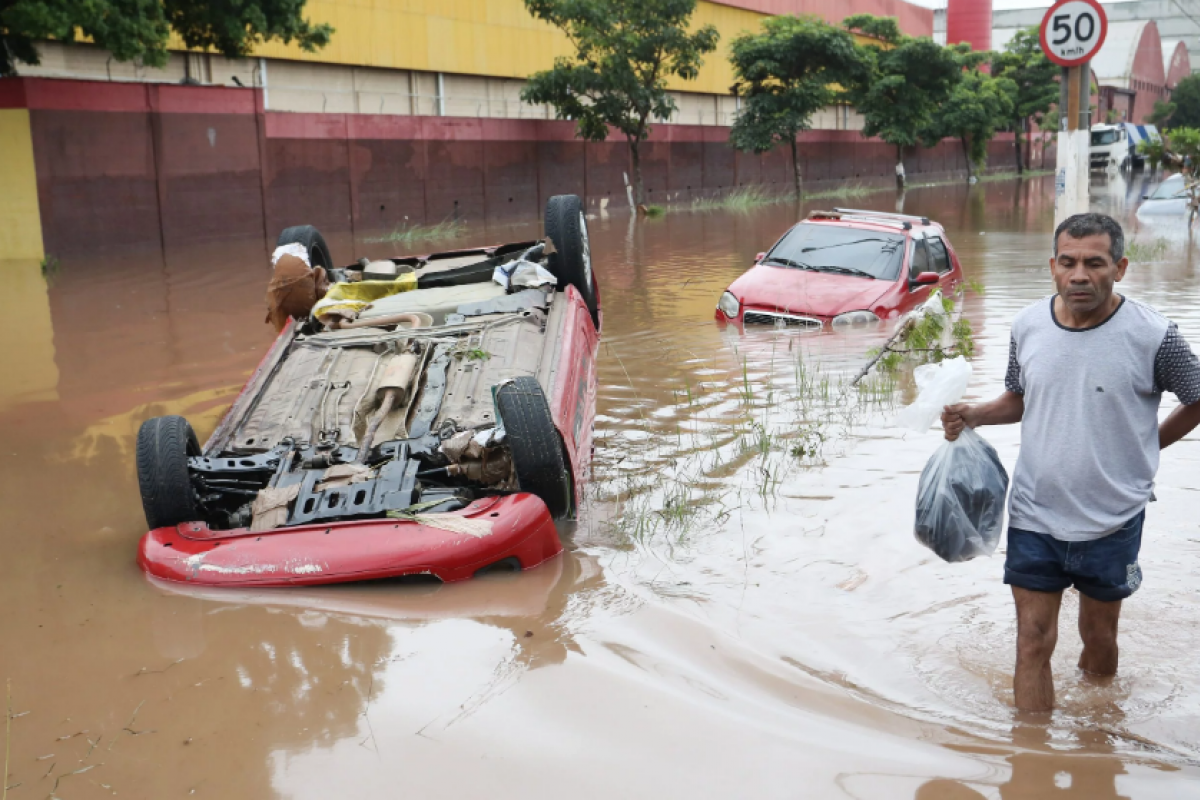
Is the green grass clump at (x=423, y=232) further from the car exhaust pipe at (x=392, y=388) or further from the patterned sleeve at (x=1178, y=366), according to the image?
the patterned sleeve at (x=1178, y=366)

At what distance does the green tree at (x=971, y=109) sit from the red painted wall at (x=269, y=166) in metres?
12.0

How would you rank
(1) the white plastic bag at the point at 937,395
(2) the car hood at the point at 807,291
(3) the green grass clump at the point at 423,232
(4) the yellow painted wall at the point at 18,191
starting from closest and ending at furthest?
1. (1) the white plastic bag at the point at 937,395
2. (2) the car hood at the point at 807,291
3. (4) the yellow painted wall at the point at 18,191
4. (3) the green grass clump at the point at 423,232

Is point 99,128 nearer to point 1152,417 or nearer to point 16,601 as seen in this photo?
point 16,601

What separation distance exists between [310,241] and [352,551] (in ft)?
14.6

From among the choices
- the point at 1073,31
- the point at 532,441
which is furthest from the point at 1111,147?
the point at 532,441

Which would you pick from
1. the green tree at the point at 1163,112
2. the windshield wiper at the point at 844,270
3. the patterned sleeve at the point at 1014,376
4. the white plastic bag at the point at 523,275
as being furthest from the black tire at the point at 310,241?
the green tree at the point at 1163,112

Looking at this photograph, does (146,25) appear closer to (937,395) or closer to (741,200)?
(937,395)

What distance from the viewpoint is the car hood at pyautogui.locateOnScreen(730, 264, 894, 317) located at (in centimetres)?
1053

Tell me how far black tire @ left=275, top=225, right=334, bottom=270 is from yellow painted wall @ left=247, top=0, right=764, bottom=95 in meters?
15.5

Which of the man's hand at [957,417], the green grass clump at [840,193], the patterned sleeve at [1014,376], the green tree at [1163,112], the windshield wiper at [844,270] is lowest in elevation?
the man's hand at [957,417]

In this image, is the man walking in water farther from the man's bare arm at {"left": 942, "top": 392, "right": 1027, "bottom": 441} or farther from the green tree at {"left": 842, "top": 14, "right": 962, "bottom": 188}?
the green tree at {"left": 842, "top": 14, "right": 962, "bottom": 188}

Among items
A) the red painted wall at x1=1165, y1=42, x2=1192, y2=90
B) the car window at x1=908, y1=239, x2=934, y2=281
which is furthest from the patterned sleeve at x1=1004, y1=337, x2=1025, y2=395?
the red painted wall at x1=1165, y1=42, x2=1192, y2=90

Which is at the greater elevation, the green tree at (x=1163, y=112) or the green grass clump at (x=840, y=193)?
the green tree at (x=1163, y=112)

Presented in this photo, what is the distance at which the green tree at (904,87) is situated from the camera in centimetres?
3722
